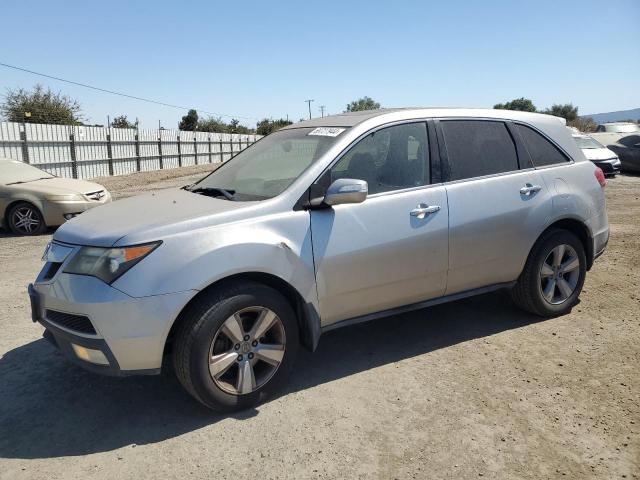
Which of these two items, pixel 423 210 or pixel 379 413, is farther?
pixel 423 210

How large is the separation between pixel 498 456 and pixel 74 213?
8.80m

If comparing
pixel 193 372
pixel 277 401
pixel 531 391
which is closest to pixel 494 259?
pixel 531 391

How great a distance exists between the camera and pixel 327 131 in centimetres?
391

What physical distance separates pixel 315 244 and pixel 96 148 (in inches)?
831

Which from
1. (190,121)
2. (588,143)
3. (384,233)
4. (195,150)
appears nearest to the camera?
(384,233)

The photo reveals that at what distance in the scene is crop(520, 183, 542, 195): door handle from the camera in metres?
4.30

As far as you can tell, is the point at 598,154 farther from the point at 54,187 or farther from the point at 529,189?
the point at 54,187

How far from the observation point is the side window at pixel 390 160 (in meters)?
3.71

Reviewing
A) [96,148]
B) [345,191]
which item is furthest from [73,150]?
[345,191]

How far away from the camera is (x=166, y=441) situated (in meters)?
2.99

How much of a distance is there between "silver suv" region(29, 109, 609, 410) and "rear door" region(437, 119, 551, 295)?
0.04 feet

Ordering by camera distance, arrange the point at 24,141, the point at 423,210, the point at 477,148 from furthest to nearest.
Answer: the point at 24,141, the point at 477,148, the point at 423,210

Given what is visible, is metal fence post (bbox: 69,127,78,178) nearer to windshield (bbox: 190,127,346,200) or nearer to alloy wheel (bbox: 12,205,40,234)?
alloy wheel (bbox: 12,205,40,234)

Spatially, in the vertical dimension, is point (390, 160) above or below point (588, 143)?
below
